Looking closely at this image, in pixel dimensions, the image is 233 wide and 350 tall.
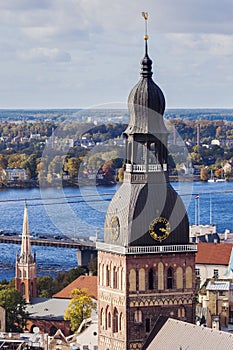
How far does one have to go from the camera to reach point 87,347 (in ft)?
137

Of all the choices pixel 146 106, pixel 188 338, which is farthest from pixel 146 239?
pixel 146 106

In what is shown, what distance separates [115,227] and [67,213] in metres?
53.9

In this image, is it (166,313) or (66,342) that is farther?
(66,342)

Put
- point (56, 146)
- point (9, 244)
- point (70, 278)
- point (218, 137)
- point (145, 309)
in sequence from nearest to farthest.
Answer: point (145, 309) → point (70, 278) → point (56, 146) → point (9, 244) → point (218, 137)

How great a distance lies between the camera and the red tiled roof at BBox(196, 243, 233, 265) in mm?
58506

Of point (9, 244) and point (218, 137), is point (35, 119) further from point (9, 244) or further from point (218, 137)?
point (9, 244)

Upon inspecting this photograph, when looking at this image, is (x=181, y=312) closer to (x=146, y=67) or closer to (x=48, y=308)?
(x=146, y=67)

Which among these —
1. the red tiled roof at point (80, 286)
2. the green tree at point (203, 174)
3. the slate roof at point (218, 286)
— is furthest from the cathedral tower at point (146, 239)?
the green tree at point (203, 174)

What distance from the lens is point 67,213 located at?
8931cm

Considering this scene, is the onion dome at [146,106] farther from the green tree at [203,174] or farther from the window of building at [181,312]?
the green tree at [203,174]

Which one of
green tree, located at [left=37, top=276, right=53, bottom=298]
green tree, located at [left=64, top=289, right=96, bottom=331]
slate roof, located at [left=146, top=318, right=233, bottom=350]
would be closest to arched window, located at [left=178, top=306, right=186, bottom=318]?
slate roof, located at [left=146, top=318, right=233, bottom=350]

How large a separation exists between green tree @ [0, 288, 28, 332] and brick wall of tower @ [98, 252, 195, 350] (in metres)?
16.1

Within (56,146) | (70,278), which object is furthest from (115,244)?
(56,146)

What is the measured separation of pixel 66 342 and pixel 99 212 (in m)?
28.6
